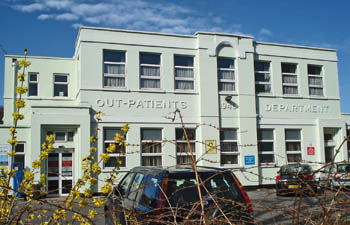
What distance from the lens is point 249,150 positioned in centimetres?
1961

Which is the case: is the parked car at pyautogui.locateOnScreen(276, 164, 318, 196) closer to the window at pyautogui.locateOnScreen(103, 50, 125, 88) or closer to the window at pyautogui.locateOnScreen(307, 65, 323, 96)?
the window at pyautogui.locateOnScreen(103, 50, 125, 88)

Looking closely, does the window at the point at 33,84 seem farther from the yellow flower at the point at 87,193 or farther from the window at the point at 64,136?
the yellow flower at the point at 87,193

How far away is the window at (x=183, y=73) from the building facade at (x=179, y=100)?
0.05 metres

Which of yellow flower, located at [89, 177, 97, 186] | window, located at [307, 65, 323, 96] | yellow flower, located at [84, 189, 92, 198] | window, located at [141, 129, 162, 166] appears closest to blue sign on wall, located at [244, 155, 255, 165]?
window, located at [141, 129, 162, 166]

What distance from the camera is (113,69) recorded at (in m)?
18.5

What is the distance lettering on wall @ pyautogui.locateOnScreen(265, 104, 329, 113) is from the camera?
2098cm

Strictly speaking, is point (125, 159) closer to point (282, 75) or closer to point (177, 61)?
point (177, 61)

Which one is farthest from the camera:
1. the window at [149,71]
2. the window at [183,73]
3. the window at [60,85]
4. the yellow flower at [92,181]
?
the window at [60,85]

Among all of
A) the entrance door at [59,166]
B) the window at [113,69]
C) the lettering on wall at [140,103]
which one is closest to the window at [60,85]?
the window at [113,69]

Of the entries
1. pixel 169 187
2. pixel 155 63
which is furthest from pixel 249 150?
pixel 169 187

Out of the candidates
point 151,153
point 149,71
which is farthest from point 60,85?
point 151,153

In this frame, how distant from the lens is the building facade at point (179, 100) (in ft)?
57.5

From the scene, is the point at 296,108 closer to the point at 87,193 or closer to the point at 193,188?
the point at 193,188

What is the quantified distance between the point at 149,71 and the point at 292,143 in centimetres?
929
